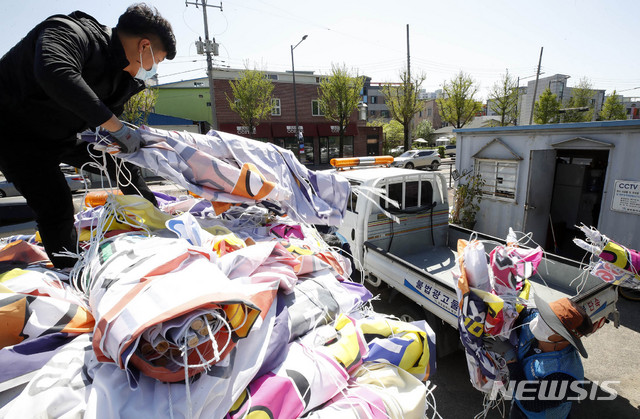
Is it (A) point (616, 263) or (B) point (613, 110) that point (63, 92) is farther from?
(B) point (613, 110)

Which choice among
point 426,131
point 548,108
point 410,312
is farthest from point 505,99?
point 410,312

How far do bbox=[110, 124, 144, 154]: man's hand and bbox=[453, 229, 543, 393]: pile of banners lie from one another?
7.61 ft

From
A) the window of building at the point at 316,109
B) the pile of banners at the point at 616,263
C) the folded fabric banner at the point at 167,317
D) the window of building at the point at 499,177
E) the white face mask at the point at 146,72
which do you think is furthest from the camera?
the window of building at the point at 316,109

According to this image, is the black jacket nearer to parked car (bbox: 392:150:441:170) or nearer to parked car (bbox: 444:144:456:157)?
parked car (bbox: 392:150:441:170)

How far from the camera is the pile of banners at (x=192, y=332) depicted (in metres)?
0.91

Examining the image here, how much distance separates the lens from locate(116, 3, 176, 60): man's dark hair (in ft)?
5.30

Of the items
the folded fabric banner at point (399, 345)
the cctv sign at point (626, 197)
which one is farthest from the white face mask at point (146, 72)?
the cctv sign at point (626, 197)

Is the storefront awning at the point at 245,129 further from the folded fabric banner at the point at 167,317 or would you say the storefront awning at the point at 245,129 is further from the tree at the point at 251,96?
the folded fabric banner at the point at 167,317

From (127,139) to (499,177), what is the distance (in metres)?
7.16

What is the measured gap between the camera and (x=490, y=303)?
7.36ft

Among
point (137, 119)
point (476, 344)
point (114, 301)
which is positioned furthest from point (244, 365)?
point (137, 119)

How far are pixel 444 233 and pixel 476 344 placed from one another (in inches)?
138

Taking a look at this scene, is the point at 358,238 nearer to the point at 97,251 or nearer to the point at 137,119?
the point at 97,251

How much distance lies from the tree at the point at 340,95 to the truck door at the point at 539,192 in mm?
19309
